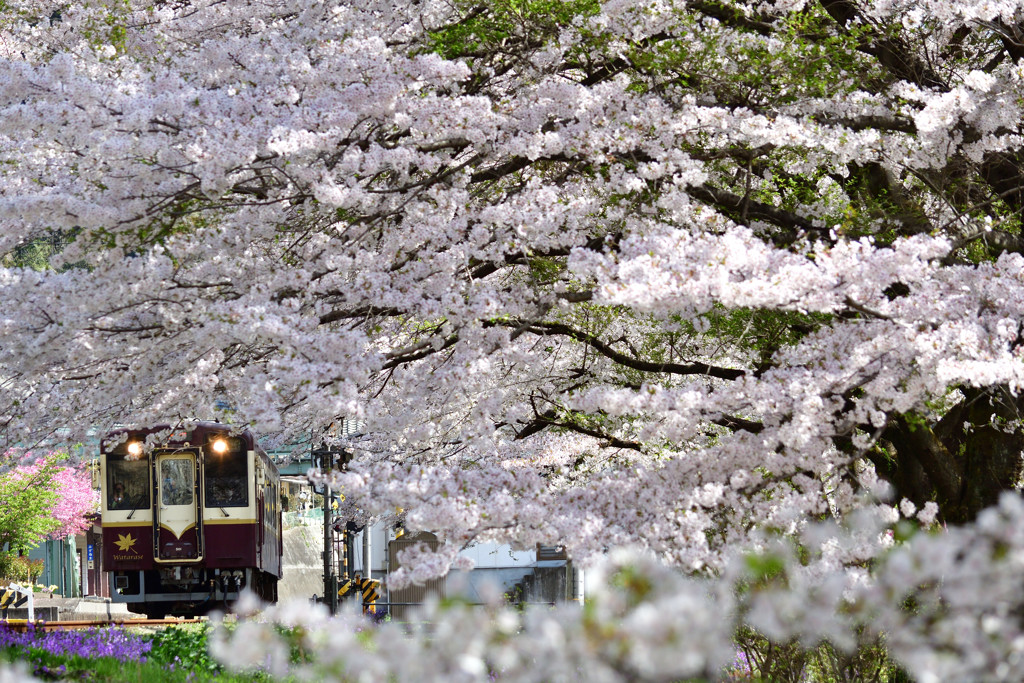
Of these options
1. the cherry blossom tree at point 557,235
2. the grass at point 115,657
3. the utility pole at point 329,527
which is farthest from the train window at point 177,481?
the cherry blossom tree at point 557,235

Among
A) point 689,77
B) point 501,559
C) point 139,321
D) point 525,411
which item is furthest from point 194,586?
point 501,559

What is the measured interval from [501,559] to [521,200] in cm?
2727

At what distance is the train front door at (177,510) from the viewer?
17000 millimetres

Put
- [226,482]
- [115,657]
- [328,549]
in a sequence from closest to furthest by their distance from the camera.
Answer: [115,657]
[226,482]
[328,549]

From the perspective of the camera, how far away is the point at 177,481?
56.2 feet

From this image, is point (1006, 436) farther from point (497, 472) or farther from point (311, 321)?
point (311, 321)

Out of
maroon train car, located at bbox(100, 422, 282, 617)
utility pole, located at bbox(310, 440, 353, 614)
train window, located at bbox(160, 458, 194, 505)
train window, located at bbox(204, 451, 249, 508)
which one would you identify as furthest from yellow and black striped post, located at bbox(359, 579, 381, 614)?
train window, located at bbox(160, 458, 194, 505)

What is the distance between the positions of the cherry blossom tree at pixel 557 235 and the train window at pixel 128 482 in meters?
8.25

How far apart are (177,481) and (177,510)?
1.43 ft

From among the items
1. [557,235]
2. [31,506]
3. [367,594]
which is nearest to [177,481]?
[367,594]

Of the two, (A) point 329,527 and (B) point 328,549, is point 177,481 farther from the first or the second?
(B) point 328,549

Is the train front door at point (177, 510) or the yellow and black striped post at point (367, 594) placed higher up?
the train front door at point (177, 510)

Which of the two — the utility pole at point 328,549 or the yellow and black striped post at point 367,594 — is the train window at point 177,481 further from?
the yellow and black striped post at point 367,594

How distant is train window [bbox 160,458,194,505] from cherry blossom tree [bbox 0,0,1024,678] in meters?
8.14
